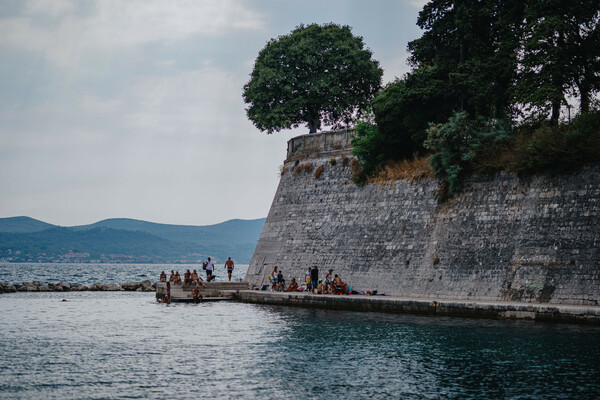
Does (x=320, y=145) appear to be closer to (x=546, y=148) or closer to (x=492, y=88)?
(x=492, y=88)

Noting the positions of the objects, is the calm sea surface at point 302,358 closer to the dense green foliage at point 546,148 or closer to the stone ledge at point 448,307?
the stone ledge at point 448,307

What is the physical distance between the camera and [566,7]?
26.2 metres

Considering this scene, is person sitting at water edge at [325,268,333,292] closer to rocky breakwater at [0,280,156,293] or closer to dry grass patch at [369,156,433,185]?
dry grass patch at [369,156,433,185]

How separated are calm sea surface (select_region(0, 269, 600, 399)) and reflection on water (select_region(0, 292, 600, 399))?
0.09 feet

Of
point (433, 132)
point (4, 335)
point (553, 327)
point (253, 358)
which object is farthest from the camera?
point (433, 132)

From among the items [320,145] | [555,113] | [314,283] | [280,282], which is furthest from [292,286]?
[555,113]

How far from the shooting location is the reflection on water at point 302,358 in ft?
44.2

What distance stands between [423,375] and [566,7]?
17292mm

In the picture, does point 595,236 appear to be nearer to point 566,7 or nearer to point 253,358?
point 566,7

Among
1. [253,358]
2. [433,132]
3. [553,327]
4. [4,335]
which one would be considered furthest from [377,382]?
[433,132]

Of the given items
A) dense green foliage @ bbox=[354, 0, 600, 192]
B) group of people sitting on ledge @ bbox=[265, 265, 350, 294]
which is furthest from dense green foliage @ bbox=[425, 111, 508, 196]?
group of people sitting on ledge @ bbox=[265, 265, 350, 294]

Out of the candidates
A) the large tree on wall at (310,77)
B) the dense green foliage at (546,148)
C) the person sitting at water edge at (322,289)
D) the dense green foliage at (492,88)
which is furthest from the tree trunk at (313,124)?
the dense green foliage at (546,148)

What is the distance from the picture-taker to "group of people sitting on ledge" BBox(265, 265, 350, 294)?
29.3 meters

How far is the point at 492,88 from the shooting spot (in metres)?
28.3
